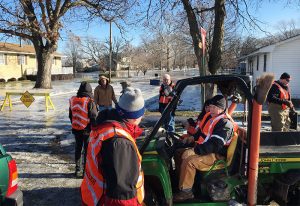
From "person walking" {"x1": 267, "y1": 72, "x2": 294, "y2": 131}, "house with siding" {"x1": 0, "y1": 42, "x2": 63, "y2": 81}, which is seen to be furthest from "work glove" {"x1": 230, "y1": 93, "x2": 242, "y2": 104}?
"house with siding" {"x1": 0, "y1": 42, "x2": 63, "y2": 81}

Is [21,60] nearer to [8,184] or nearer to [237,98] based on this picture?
[8,184]

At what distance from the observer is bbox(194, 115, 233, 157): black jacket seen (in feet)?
12.1

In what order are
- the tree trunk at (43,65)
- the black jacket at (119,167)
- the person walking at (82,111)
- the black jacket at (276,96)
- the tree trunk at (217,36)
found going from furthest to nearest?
the tree trunk at (43,65), the tree trunk at (217,36), the black jacket at (276,96), the person walking at (82,111), the black jacket at (119,167)

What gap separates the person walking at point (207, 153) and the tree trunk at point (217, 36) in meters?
7.52

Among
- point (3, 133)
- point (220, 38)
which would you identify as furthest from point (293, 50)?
point (3, 133)

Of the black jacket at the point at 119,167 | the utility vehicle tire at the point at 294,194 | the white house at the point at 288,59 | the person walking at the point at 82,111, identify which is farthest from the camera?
the white house at the point at 288,59

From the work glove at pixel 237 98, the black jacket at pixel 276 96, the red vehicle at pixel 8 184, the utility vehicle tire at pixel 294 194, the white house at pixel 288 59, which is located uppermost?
the white house at pixel 288 59

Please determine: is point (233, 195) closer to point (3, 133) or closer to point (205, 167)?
point (205, 167)

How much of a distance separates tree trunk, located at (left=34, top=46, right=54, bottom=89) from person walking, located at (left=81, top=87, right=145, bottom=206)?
2810cm

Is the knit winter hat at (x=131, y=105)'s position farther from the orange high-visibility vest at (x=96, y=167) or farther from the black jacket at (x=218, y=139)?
the black jacket at (x=218, y=139)

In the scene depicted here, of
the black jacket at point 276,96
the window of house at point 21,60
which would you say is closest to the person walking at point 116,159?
the black jacket at point 276,96

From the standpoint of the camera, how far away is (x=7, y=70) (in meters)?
40.4

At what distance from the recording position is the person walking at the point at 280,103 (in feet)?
25.6

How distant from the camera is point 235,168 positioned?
3.84 meters
